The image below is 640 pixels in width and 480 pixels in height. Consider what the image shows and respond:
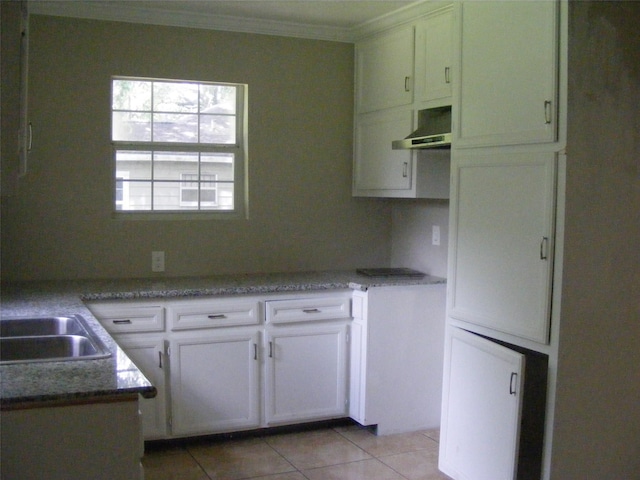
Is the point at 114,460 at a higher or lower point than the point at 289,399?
higher

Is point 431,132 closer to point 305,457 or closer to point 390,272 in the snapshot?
point 390,272

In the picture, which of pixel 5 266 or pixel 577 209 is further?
pixel 5 266

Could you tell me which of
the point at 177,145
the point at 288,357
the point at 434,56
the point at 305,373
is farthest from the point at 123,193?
the point at 434,56

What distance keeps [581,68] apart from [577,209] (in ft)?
1.73

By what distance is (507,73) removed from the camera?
9.57 feet

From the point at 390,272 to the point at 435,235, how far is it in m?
0.35

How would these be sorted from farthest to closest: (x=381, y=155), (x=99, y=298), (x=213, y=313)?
(x=381, y=155) < (x=213, y=313) < (x=99, y=298)

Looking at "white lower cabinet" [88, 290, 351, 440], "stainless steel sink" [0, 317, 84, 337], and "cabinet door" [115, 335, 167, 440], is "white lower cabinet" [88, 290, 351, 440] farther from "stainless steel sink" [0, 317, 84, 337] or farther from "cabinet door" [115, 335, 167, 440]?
"stainless steel sink" [0, 317, 84, 337]

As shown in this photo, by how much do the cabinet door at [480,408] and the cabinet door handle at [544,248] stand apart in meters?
0.40

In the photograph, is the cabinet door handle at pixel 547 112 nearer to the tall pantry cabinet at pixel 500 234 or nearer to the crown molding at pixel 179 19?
the tall pantry cabinet at pixel 500 234

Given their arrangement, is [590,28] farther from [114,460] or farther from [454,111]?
[114,460]

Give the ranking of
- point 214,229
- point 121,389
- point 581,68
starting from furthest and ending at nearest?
1. point 214,229
2. point 581,68
3. point 121,389

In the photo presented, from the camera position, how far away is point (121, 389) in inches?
72.2

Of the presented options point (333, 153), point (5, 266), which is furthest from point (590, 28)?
point (5, 266)
